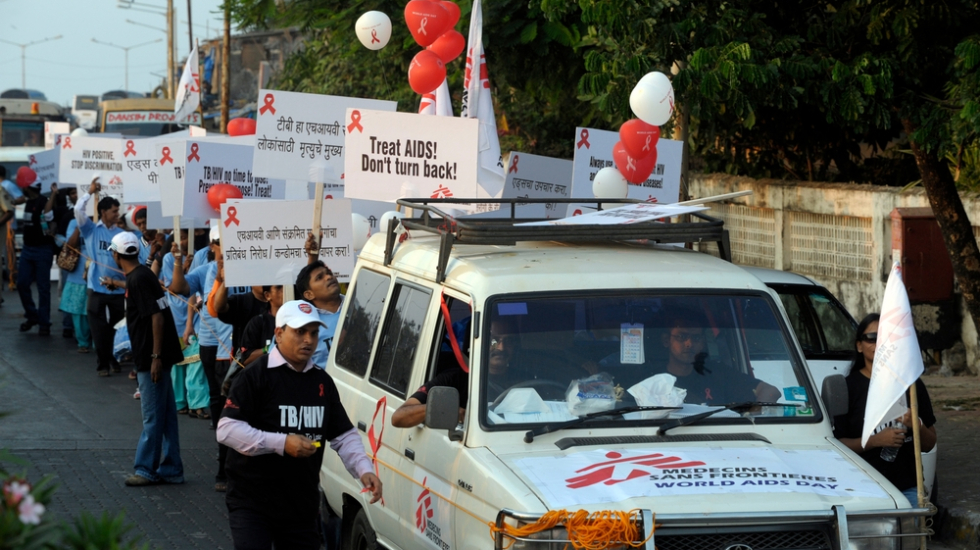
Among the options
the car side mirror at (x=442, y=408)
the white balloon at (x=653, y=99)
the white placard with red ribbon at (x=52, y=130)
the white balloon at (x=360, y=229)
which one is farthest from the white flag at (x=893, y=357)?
the white placard with red ribbon at (x=52, y=130)

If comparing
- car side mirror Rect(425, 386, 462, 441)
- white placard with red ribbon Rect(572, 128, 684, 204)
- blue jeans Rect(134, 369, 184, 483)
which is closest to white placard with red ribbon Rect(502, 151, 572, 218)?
white placard with red ribbon Rect(572, 128, 684, 204)

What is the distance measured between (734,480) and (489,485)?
36.0 inches

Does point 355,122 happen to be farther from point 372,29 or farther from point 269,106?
point 372,29

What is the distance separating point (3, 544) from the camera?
8.25 ft

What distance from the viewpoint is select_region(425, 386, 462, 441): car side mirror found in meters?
4.97

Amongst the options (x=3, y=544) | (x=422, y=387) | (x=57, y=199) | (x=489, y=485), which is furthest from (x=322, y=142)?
(x=57, y=199)

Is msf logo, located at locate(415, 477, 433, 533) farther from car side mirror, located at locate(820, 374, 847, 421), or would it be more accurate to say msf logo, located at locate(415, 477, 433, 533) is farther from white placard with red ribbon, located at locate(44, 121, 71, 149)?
white placard with red ribbon, located at locate(44, 121, 71, 149)

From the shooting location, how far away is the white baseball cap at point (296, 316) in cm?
543

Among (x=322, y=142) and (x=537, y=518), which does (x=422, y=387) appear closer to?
(x=537, y=518)

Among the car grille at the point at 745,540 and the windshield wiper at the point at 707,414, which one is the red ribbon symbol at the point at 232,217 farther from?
the car grille at the point at 745,540

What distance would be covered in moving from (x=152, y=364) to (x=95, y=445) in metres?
2.09

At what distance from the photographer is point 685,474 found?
182 inches

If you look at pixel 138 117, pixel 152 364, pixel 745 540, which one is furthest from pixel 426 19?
pixel 138 117

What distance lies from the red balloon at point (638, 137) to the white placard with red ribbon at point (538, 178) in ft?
3.92
